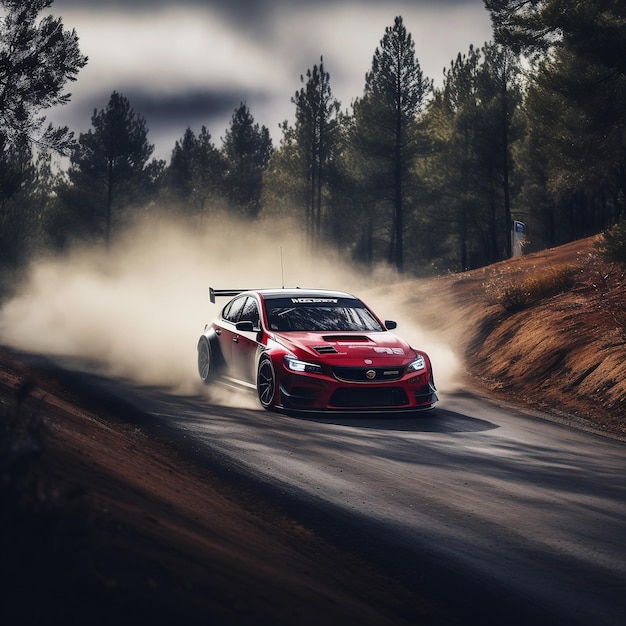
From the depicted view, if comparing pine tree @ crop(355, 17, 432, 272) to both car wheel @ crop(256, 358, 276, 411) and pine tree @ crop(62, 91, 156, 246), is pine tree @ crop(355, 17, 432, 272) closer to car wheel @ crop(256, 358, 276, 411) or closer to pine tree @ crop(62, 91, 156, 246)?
pine tree @ crop(62, 91, 156, 246)

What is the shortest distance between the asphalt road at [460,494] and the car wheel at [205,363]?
1.71 m

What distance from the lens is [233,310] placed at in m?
15.7

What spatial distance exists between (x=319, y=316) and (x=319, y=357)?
5.65 feet

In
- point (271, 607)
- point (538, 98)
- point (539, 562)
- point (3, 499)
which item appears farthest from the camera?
point (538, 98)

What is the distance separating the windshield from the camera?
46.8 ft

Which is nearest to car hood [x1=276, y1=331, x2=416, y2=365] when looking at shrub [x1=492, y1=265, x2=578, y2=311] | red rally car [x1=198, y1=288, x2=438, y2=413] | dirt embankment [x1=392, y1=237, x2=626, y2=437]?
red rally car [x1=198, y1=288, x2=438, y2=413]

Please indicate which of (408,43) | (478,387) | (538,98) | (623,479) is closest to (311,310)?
(478,387)

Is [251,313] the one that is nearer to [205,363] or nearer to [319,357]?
[205,363]

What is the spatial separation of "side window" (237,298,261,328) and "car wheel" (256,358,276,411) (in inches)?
39.4

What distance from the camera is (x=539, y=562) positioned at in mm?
6586

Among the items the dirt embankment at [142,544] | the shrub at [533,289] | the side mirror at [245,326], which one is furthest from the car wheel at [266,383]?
the shrub at [533,289]

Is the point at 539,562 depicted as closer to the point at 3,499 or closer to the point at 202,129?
the point at 3,499

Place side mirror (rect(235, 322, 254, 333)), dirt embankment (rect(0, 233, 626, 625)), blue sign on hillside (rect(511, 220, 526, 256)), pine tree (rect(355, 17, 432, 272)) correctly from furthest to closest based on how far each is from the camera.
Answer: pine tree (rect(355, 17, 432, 272)), blue sign on hillside (rect(511, 220, 526, 256)), side mirror (rect(235, 322, 254, 333)), dirt embankment (rect(0, 233, 626, 625))

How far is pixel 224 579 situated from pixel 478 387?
13120mm
